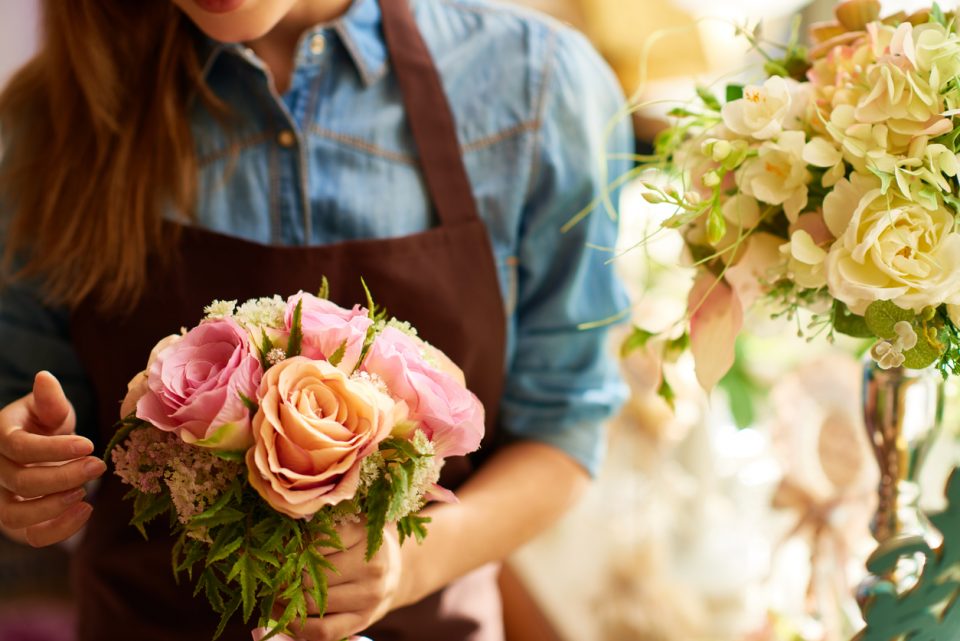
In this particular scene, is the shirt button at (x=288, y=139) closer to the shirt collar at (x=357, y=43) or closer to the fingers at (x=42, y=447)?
the shirt collar at (x=357, y=43)

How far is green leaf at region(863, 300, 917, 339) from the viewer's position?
691 millimetres

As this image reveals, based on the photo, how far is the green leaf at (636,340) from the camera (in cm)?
90

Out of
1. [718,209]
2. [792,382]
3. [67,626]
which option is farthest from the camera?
[67,626]

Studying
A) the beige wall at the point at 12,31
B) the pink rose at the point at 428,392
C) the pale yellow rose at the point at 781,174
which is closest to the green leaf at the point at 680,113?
the pale yellow rose at the point at 781,174

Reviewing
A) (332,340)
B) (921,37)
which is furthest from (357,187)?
(921,37)

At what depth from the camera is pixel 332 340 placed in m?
0.64

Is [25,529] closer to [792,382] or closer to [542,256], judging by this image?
[542,256]

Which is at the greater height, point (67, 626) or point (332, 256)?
point (332, 256)

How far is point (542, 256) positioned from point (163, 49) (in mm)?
493

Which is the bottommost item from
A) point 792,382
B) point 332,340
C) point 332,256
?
point 792,382

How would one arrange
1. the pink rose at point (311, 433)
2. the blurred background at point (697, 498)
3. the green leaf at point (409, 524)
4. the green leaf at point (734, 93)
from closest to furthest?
the pink rose at point (311, 433), the green leaf at point (409, 524), the green leaf at point (734, 93), the blurred background at point (697, 498)

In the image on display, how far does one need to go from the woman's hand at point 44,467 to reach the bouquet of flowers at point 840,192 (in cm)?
49

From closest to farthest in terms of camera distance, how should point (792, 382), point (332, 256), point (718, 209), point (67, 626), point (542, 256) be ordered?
point (718, 209) < point (332, 256) < point (542, 256) < point (792, 382) < point (67, 626)

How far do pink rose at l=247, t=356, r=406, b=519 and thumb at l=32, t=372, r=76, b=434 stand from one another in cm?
24
